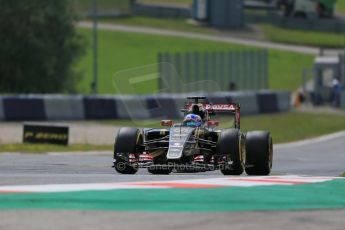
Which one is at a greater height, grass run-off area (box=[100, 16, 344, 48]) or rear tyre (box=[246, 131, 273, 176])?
rear tyre (box=[246, 131, 273, 176])

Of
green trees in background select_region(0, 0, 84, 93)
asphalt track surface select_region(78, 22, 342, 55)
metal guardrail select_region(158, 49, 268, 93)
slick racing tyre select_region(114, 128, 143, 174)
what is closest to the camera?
slick racing tyre select_region(114, 128, 143, 174)

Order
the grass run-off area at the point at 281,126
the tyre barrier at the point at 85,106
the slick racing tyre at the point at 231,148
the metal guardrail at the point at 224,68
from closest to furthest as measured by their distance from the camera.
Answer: the slick racing tyre at the point at 231,148 → the grass run-off area at the point at 281,126 → the tyre barrier at the point at 85,106 → the metal guardrail at the point at 224,68

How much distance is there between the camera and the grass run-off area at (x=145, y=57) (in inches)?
1982

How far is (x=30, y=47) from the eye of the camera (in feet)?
138

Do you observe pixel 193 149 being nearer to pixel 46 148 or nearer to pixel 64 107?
pixel 46 148

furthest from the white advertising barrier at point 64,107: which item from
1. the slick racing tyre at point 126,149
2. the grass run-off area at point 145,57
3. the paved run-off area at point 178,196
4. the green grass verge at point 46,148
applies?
the paved run-off area at point 178,196

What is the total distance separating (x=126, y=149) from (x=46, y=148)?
8536 mm

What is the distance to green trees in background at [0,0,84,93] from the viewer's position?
42.1m

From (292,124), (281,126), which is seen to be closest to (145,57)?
(292,124)

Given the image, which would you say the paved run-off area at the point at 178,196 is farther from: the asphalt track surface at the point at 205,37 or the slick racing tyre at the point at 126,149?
the asphalt track surface at the point at 205,37

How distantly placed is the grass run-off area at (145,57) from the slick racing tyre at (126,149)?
2796 cm

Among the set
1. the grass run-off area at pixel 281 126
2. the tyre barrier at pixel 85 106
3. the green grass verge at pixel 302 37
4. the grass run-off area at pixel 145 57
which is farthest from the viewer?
the green grass verge at pixel 302 37

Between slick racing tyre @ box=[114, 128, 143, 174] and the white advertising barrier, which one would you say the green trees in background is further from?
slick racing tyre @ box=[114, 128, 143, 174]

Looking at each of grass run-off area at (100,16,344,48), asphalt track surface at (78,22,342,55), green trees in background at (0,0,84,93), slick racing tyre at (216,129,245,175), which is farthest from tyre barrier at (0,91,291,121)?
grass run-off area at (100,16,344,48)
